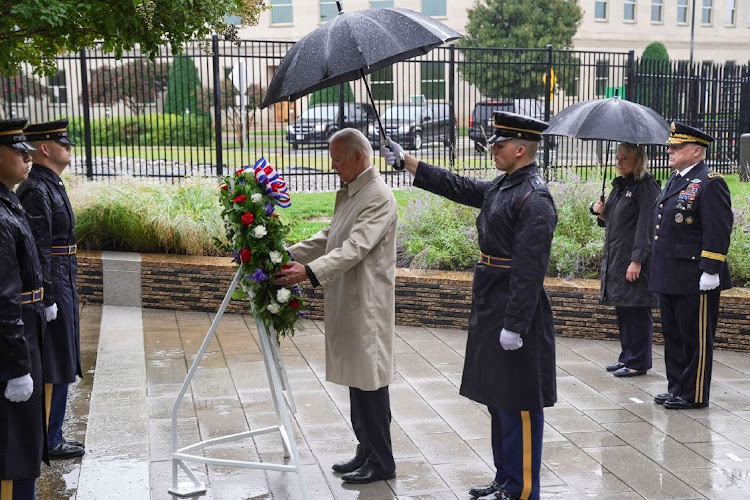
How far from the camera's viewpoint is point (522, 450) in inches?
195

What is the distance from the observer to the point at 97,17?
5.41m

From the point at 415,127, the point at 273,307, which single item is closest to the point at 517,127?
the point at 273,307

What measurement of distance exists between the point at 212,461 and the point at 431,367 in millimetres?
3309

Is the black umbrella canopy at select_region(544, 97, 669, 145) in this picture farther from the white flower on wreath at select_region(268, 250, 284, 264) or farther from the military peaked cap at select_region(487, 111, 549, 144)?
the white flower on wreath at select_region(268, 250, 284, 264)

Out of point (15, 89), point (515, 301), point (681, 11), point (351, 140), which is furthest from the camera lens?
point (681, 11)

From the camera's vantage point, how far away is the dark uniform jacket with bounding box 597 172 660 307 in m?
7.37

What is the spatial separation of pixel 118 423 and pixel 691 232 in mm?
4499

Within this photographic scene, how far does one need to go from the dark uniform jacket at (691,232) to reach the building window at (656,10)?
50750 millimetres

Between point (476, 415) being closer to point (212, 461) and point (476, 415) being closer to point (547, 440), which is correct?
point (547, 440)

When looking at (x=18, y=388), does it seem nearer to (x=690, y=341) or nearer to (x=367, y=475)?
(x=367, y=475)

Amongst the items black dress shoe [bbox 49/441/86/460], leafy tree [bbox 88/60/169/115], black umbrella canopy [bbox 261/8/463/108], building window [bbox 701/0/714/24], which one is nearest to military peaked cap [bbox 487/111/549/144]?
black umbrella canopy [bbox 261/8/463/108]

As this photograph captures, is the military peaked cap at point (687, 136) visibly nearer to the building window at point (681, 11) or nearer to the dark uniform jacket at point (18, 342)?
the dark uniform jacket at point (18, 342)

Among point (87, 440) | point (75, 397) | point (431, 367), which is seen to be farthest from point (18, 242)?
point (431, 367)

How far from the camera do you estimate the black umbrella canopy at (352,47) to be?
190 inches
